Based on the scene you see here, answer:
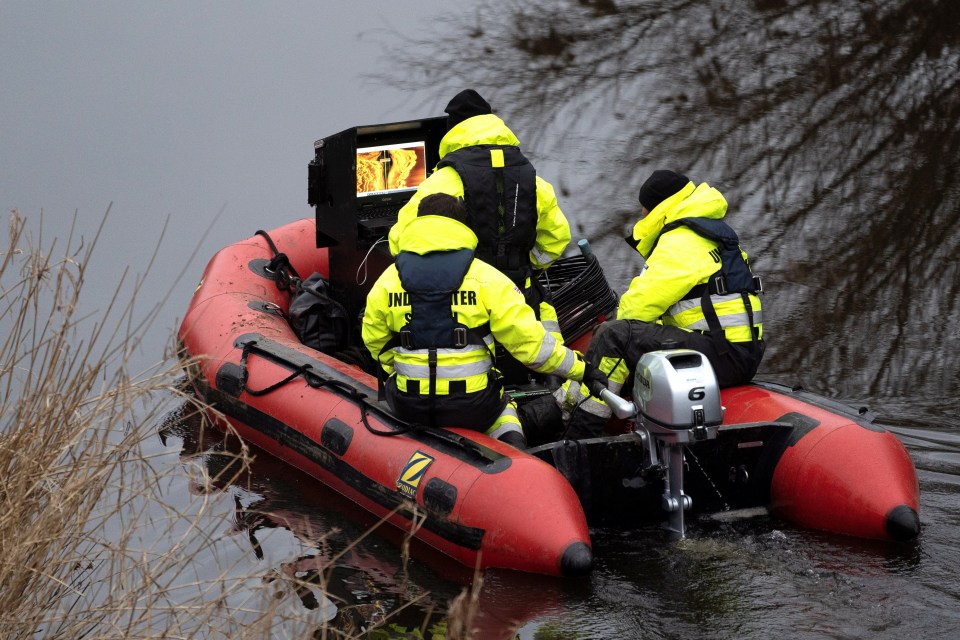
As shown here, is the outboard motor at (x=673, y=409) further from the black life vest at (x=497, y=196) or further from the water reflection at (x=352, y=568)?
the black life vest at (x=497, y=196)

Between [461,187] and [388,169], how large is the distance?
44.4 inches

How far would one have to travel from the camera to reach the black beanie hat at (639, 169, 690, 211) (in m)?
5.31

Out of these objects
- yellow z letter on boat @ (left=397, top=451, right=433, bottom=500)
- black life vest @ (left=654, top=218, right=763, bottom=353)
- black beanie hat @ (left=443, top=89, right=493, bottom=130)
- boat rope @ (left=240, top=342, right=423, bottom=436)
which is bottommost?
yellow z letter on boat @ (left=397, top=451, right=433, bottom=500)

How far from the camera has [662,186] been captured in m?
5.32

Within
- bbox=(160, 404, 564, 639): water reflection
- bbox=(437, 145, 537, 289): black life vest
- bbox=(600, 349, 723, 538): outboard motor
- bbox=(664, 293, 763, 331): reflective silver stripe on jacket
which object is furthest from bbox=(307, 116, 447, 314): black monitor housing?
bbox=(600, 349, 723, 538): outboard motor

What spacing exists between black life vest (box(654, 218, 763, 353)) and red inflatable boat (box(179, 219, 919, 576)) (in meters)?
0.35

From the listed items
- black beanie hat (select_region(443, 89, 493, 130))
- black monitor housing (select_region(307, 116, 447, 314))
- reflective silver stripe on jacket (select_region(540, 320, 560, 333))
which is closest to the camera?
black beanie hat (select_region(443, 89, 493, 130))

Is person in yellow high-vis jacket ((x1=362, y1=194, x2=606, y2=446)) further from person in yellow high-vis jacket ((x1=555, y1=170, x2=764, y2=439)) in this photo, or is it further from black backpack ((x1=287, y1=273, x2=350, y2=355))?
black backpack ((x1=287, y1=273, x2=350, y2=355))

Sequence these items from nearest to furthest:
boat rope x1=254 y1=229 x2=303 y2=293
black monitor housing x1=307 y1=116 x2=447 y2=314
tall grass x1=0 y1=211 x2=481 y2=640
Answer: tall grass x1=0 y1=211 x2=481 y2=640, black monitor housing x1=307 y1=116 x2=447 y2=314, boat rope x1=254 y1=229 x2=303 y2=293

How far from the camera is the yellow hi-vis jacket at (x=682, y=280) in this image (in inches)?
202

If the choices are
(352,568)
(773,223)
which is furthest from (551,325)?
(773,223)

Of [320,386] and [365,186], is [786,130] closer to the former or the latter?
[365,186]

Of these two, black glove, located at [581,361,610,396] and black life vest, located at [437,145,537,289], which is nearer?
black glove, located at [581,361,610,396]

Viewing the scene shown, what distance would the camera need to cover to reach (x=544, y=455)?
486cm
